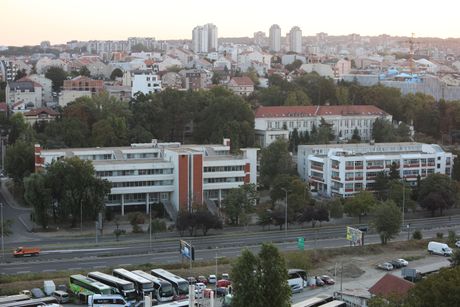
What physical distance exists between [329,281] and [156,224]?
13.1 ft

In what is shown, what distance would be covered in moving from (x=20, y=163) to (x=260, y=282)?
33.5 feet

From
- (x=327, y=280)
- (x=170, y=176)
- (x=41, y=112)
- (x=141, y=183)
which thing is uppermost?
(x=41, y=112)

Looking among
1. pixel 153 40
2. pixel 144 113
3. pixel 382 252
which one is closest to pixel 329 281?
pixel 382 252

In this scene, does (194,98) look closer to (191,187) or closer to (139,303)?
(191,187)

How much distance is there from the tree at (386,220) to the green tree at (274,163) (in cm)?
500

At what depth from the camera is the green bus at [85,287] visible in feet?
32.3

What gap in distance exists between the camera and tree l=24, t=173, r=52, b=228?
13.9 metres

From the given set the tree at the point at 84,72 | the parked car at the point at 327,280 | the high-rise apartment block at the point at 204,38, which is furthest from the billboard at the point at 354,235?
the high-rise apartment block at the point at 204,38

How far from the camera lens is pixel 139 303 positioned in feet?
32.1

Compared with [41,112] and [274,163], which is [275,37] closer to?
[41,112]

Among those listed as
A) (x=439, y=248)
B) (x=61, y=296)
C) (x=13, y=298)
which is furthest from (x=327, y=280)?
(x=13, y=298)

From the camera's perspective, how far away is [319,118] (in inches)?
966

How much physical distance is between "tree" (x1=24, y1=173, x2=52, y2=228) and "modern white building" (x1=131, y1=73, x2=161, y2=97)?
48.2ft

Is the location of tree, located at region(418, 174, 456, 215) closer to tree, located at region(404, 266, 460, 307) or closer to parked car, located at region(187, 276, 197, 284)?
parked car, located at region(187, 276, 197, 284)
